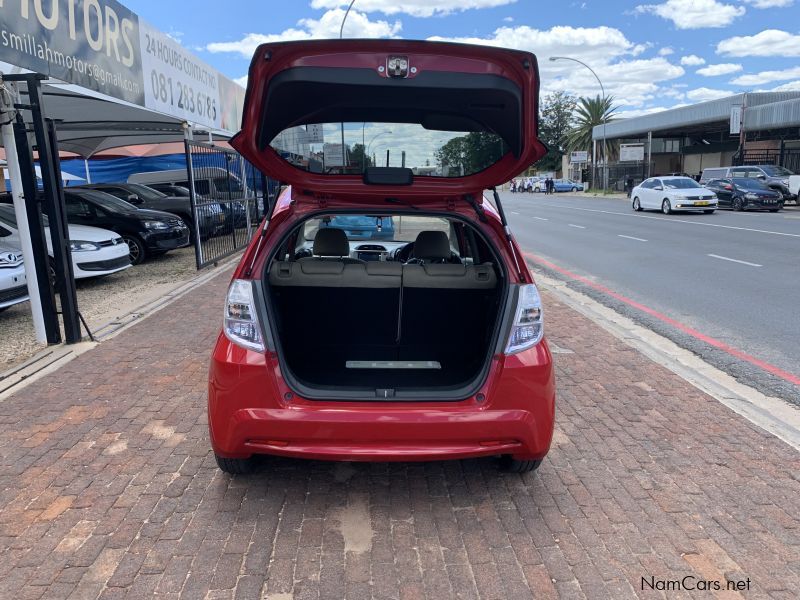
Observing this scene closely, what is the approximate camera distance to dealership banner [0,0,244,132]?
221 inches

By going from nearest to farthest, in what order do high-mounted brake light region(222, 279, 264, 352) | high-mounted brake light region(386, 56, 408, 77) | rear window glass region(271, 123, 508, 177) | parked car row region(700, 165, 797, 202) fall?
1. high-mounted brake light region(386, 56, 408, 77)
2. high-mounted brake light region(222, 279, 264, 352)
3. rear window glass region(271, 123, 508, 177)
4. parked car row region(700, 165, 797, 202)

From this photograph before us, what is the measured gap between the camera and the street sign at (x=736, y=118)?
105ft

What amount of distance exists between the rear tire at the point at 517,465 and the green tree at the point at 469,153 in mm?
1648

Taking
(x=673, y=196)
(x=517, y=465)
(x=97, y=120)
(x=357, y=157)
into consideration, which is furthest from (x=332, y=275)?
(x=673, y=196)

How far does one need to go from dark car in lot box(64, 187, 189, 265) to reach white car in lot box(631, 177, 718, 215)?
1824 centimetres

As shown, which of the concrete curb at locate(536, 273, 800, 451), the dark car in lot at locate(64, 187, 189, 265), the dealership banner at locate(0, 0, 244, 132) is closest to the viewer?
the concrete curb at locate(536, 273, 800, 451)

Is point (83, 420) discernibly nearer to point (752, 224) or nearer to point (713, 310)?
point (713, 310)

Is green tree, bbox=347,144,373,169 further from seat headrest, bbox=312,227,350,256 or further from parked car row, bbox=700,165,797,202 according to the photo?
parked car row, bbox=700,165,797,202

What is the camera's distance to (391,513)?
10.4 feet

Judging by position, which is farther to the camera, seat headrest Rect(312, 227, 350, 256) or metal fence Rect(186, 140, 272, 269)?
metal fence Rect(186, 140, 272, 269)

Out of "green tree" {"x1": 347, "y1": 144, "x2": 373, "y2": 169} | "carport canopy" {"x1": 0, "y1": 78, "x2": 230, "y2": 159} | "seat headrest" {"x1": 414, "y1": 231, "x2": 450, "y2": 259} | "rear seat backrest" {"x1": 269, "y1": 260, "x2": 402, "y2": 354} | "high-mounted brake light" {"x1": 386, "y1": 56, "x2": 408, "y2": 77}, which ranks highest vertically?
"carport canopy" {"x1": 0, "y1": 78, "x2": 230, "y2": 159}

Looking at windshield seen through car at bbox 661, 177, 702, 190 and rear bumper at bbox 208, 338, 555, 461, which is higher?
windshield seen through car at bbox 661, 177, 702, 190

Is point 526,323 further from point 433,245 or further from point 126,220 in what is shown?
point 126,220

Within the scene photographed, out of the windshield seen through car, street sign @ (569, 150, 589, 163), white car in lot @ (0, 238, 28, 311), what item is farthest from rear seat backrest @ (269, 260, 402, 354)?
street sign @ (569, 150, 589, 163)
